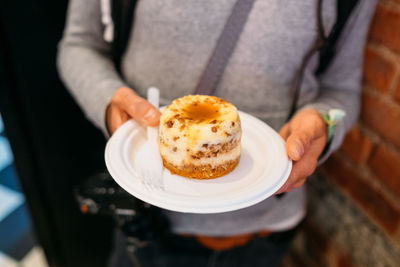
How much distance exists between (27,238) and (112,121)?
99cm

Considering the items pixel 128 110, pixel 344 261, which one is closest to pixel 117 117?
pixel 128 110

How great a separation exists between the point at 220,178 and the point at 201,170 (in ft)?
0.10

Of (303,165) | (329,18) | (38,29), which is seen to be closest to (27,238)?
(38,29)

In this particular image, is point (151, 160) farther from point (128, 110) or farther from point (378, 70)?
point (378, 70)

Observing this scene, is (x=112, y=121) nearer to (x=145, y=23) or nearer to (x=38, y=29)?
(x=145, y=23)

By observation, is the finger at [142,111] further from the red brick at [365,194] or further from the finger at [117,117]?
the red brick at [365,194]

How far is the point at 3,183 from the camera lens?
1.26m

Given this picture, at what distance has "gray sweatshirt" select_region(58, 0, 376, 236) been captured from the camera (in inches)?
21.9

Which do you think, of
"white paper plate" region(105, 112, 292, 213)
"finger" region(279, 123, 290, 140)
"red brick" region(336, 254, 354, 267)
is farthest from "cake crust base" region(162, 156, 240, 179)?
"red brick" region(336, 254, 354, 267)

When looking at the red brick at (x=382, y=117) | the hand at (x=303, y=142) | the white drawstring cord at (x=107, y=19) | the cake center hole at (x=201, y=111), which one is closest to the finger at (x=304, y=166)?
the hand at (x=303, y=142)

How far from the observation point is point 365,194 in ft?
2.73

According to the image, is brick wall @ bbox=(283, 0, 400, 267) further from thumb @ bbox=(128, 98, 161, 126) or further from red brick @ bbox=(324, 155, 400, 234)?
thumb @ bbox=(128, 98, 161, 126)

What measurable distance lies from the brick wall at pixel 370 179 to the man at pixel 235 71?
10cm

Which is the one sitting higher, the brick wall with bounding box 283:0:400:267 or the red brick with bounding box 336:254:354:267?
the brick wall with bounding box 283:0:400:267
